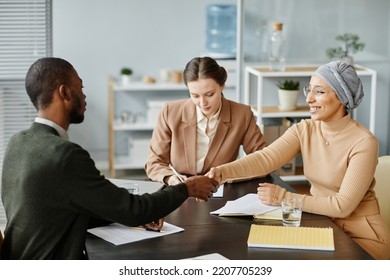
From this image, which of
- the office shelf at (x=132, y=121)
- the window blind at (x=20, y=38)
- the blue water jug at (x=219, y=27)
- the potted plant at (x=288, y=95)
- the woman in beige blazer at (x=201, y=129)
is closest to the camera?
the woman in beige blazer at (x=201, y=129)

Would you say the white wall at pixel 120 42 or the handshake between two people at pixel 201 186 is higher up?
the white wall at pixel 120 42

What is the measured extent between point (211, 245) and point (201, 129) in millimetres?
1034

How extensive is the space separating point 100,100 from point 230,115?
8.78 feet

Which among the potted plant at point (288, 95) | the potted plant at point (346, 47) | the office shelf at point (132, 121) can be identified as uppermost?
the potted plant at point (346, 47)

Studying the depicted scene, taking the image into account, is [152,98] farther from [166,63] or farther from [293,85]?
[293,85]

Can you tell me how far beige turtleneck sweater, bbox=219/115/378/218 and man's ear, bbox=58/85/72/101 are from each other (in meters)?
0.73

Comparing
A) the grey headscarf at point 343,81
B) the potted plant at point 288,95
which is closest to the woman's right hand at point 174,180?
the grey headscarf at point 343,81

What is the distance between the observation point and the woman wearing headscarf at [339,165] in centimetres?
238

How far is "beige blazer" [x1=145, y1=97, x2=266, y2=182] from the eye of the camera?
2.97 metres

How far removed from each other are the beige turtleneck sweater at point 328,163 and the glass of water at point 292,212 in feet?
0.56

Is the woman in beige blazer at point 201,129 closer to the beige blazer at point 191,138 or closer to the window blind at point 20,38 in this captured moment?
the beige blazer at point 191,138

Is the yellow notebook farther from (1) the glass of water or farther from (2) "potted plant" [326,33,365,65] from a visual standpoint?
(2) "potted plant" [326,33,365,65]

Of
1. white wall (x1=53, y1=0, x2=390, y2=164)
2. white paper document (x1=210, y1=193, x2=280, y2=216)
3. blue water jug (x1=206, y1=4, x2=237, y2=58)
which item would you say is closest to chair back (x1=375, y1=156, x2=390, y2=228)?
white paper document (x1=210, y1=193, x2=280, y2=216)
